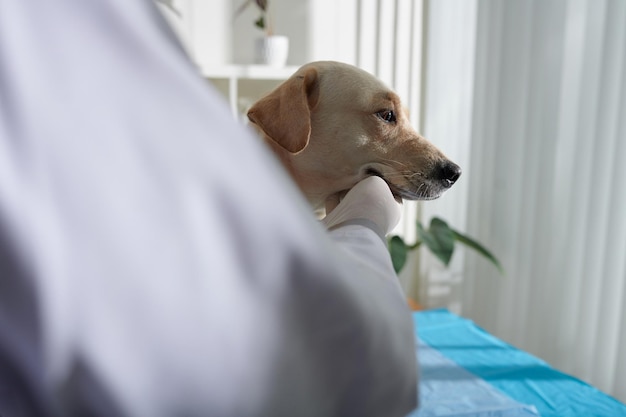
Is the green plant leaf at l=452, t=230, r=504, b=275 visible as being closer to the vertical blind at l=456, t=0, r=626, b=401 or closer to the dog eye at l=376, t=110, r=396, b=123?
the vertical blind at l=456, t=0, r=626, b=401

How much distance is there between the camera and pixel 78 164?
214 mm

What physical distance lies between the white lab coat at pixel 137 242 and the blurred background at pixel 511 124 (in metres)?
1.49

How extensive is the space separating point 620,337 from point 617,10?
2.94 feet

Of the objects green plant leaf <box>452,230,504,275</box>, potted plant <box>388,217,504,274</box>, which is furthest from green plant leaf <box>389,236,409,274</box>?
green plant leaf <box>452,230,504,275</box>

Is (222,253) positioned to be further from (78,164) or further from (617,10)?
(617,10)

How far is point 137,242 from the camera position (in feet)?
0.72

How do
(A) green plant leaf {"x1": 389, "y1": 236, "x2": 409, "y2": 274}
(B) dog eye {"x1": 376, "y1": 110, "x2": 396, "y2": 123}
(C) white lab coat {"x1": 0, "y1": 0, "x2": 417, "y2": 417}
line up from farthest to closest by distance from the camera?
(A) green plant leaf {"x1": 389, "y1": 236, "x2": 409, "y2": 274} → (B) dog eye {"x1": 376, "y1": 110, "x2": 396, "y2": 123} → (C) white lab coat {"x1": 0, "y1": 0, "x2": 417, "y2": 417}

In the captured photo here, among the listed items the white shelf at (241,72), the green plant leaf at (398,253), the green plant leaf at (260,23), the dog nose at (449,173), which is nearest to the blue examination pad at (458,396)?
the green plant leaf at (398,253)

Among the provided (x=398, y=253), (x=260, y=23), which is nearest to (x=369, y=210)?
(x=398, y=253)

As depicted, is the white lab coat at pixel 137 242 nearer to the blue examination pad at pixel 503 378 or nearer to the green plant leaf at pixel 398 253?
the blue examination pad at pixel 503 378

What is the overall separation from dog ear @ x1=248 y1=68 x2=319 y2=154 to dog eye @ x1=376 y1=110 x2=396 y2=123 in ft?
0.40

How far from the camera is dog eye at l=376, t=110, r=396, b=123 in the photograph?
91cm

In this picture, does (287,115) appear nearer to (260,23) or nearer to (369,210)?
(369,210)

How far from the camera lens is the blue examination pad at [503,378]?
1263mm
